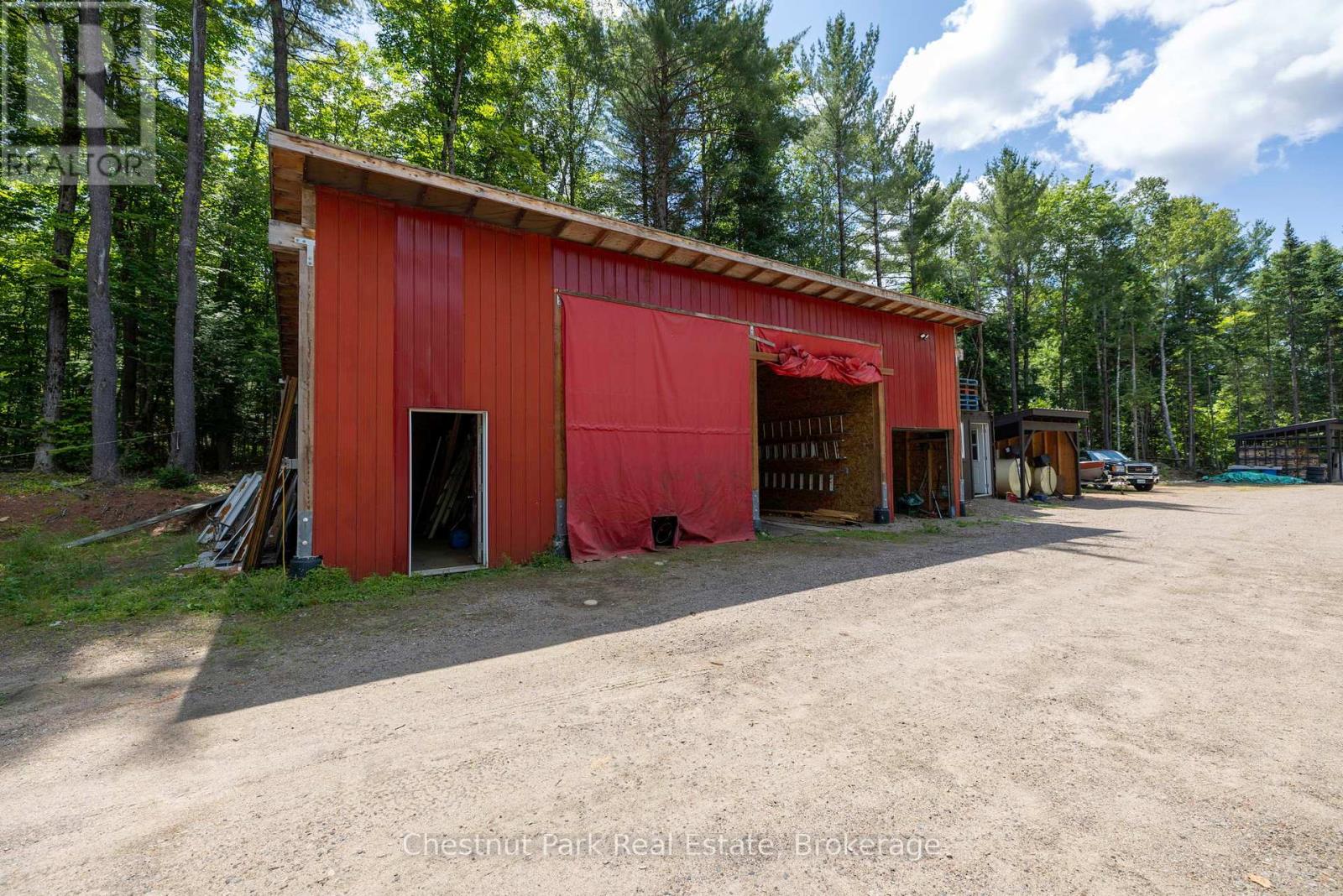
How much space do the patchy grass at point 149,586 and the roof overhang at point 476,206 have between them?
4109 millimetres

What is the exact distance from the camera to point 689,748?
2.66 m

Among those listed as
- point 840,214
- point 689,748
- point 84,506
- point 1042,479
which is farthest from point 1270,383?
point 84,506

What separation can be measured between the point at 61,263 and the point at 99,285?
4.08 metres

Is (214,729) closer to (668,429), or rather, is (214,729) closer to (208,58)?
(668,429)

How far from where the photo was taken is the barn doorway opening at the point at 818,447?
12.4m

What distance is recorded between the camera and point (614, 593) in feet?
19.9

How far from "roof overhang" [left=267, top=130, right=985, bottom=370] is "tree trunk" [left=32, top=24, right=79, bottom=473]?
8087 millimetres

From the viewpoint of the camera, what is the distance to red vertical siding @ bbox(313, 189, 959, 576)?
6.26 metres

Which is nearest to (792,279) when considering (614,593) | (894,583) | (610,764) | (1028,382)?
(894,583)

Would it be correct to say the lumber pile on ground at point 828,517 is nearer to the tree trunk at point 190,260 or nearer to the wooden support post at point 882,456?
the wooden support post at point 882,456

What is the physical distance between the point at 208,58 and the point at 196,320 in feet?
27.0

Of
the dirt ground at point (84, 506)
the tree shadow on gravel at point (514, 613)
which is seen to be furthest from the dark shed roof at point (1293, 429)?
the dirt ground at point (84, 506)

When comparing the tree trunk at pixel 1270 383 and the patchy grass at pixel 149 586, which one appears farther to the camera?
the tree trunk at pixel 1270 383

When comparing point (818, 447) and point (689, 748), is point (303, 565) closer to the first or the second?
point (689, 748)
